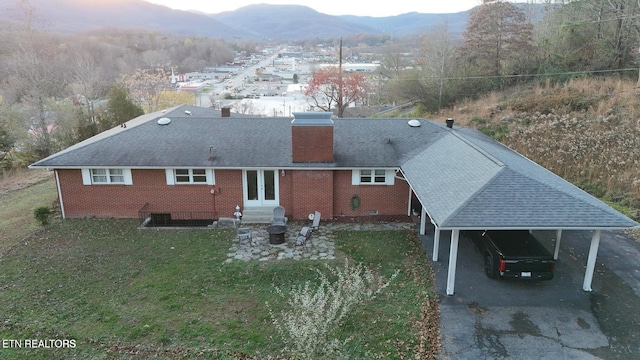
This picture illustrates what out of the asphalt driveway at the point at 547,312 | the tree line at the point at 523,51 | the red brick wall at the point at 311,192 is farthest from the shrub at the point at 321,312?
the tree line at the point at 523,51

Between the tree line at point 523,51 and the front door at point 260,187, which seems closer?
the front door at point 260,187

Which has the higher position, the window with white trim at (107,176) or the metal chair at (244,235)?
the window with white trim at (107,176)

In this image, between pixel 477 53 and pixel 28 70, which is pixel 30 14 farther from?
pixel 477 53

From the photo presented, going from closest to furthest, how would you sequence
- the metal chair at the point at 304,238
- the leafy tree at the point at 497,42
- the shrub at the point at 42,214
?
the metal chair at the point at 304,238, the shrub at the point at 42,214, the leafy tree at the point at 497,42

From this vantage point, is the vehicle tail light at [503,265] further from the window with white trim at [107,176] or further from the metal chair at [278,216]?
the window with white trim at [107,176]

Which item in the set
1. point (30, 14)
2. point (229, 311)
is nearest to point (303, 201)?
point (229, 311)
